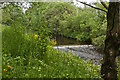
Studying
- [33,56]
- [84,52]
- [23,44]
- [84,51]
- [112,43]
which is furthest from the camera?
[84,51]

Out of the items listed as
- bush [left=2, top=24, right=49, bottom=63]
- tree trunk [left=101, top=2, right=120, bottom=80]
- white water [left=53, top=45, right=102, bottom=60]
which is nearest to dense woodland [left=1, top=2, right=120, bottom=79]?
bush [left=2, top=24, right=49, bottom=63]

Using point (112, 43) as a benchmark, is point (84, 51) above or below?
below

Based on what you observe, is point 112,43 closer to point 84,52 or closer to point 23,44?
point 23,44

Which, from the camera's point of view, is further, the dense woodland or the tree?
the tree

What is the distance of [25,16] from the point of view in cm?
498

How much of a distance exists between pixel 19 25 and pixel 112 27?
310 cm

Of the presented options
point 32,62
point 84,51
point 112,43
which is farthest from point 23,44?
point 84,51

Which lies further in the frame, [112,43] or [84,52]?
[84,52]

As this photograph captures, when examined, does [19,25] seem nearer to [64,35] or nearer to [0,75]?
[0,75]

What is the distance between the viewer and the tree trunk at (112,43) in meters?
3.37

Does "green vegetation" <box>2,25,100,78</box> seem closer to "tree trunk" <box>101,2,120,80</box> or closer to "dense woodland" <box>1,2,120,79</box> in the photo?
"dense woodland" <box>1,2,120,79</box>

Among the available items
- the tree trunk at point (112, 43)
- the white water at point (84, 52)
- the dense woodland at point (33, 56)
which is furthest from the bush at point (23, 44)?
the white water at point (84, 52)

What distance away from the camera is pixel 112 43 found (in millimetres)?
3393

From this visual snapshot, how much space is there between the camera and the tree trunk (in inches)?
132
